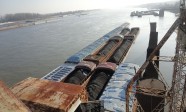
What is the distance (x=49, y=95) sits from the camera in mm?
8867

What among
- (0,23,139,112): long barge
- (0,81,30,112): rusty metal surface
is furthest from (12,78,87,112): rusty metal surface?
(0,81,30,112): rusty metal surface

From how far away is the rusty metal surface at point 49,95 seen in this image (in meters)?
8.20

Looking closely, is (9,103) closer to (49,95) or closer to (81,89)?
(49,95)

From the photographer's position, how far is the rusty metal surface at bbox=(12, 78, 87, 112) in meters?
8.20

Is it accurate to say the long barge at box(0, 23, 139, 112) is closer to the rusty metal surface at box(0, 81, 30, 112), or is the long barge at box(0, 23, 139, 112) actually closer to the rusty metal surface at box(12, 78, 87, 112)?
the rusty metal surface at box(12, 78, 87, 112)

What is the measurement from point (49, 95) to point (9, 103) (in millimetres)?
4575

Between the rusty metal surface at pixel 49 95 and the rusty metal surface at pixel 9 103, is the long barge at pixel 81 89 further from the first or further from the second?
the rusty metal surface at pixel 9 103

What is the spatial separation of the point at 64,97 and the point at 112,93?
6.26m

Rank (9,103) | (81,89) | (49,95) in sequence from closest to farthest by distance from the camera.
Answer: (9,103) < (49,95) < (81,89)

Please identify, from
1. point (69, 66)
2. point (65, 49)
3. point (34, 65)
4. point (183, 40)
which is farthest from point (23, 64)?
point (183, 40)

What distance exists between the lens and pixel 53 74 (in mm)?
20625

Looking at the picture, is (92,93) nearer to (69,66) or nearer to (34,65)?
(69,66)

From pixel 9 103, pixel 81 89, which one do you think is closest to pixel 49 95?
pixel 81 89

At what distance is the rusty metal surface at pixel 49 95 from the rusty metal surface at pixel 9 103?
11.8ft
